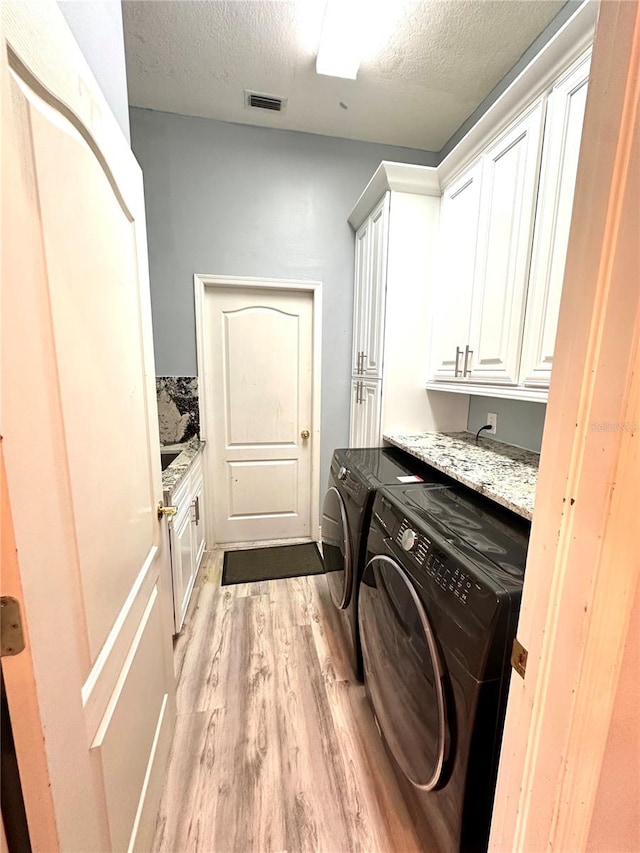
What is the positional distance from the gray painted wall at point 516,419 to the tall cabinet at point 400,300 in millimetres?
174

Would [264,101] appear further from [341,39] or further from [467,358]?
[467,358]

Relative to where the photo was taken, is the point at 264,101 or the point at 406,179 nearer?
the point at 406,179

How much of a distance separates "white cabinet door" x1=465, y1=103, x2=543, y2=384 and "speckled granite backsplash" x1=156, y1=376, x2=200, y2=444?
1931mm

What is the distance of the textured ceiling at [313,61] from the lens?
1.57 meters

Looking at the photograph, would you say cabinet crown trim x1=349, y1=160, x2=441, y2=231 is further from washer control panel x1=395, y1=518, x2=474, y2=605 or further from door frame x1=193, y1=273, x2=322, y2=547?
washer control panel x1=395, y1=518, x2=474, y2=605

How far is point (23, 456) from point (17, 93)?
20.0 inches

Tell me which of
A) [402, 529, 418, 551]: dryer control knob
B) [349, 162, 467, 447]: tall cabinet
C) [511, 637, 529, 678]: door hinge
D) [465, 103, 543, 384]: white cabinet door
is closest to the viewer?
[511, 637, 529, 678]: door hinge

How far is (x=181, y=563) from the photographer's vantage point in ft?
5.97

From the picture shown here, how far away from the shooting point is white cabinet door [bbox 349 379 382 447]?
7.35ft

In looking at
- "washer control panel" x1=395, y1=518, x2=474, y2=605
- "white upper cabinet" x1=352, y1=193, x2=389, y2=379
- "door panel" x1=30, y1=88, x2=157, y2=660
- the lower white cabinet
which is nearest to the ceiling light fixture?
"white upper cabinet" x1=352, y1=193, x2=389, y2=379

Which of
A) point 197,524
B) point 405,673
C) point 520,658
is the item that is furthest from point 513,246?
point 197,524

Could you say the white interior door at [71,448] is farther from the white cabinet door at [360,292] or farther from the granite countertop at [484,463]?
the white cabinet door at [360,292]

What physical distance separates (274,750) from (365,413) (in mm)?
1824

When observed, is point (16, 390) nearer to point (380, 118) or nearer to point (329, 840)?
point (329, 840)
